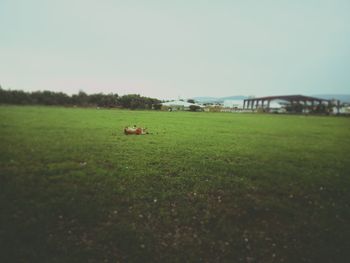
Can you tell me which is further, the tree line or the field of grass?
the tree line

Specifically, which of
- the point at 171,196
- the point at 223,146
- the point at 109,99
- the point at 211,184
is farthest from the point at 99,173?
the point at 109,99

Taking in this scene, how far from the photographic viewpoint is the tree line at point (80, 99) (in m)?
20.3

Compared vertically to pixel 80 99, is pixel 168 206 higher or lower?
lower

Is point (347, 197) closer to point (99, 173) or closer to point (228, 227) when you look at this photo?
point (228, 227)

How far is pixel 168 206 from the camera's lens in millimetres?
7309

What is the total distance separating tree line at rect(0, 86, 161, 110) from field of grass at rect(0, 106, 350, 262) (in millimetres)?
8374

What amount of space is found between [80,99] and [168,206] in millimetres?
25774

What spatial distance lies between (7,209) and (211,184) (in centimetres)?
575

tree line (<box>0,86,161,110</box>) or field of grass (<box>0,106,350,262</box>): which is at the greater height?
tree line (<box>0,86,161,110</box>)

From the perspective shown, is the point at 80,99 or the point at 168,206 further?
the point at 80,99

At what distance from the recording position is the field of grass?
5.69 metres

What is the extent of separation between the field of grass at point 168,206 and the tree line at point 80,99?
8374 millimetres

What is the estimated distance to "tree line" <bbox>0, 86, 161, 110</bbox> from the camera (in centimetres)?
2031

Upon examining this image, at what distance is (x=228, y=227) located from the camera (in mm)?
6570
